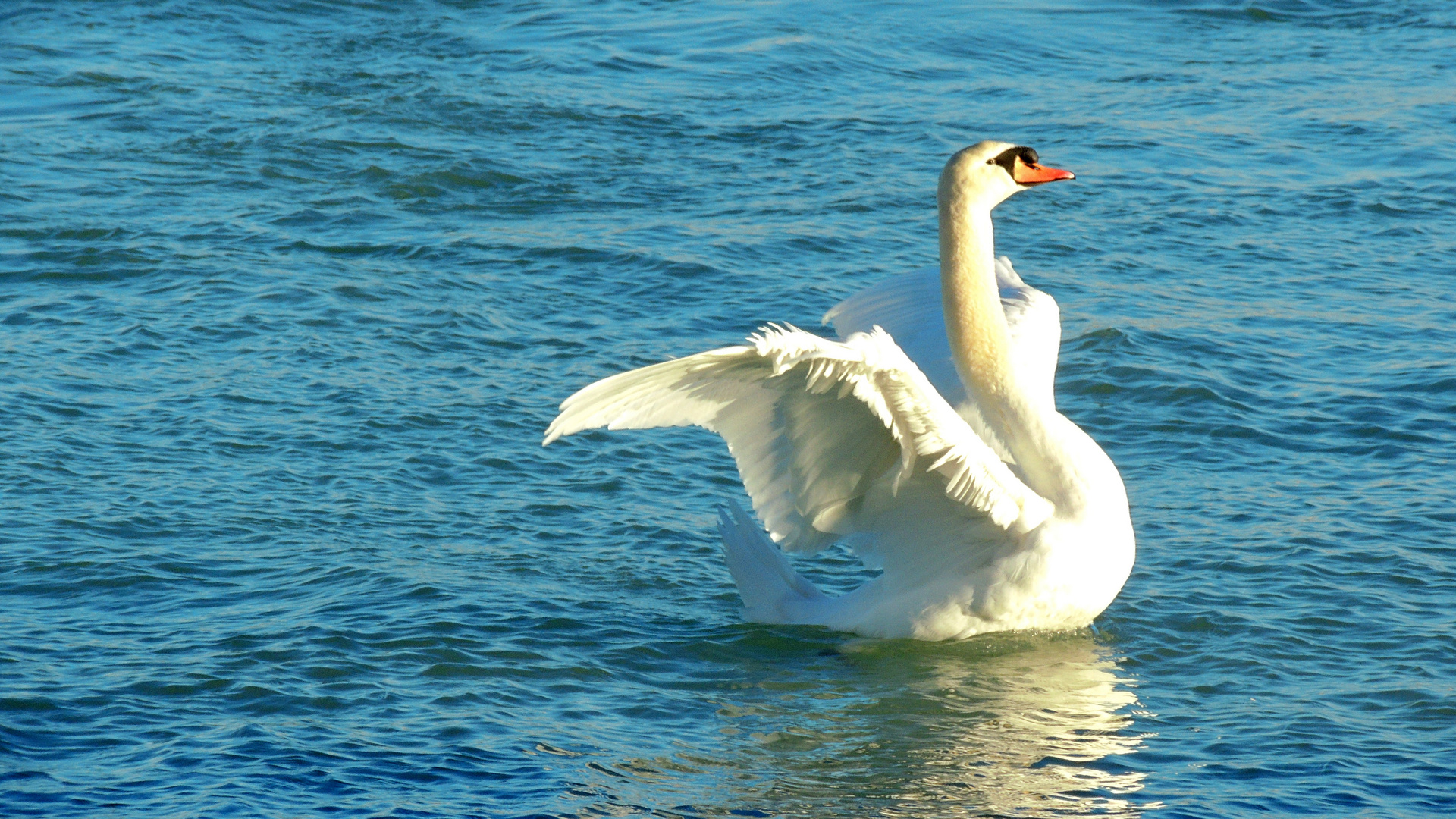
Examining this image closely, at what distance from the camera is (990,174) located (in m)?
6.66

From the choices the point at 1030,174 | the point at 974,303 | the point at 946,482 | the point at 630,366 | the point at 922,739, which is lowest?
the point at 922,739

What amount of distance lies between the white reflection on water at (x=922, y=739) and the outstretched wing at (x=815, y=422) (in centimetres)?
55

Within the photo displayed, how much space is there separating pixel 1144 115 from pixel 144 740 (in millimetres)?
9972

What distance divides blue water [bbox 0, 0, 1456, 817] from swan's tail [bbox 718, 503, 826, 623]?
106 millimetres

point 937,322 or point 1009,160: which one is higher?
point 1009,160

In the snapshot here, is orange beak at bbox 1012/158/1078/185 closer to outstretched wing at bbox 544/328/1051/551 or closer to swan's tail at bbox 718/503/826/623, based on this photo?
outstretched wing at bbox 544/328/1051/551

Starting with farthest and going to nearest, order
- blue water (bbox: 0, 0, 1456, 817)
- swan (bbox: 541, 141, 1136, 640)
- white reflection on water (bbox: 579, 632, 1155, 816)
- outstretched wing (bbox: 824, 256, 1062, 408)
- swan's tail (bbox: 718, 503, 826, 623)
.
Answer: outstretched wing (bbox: 824, 256, 1062, 408) → swan's tail (bbox: 718, 503, 826, 623) → swan (bbox: 541, 141, 1136, 640) → blue water (bbox: 0, 0, 1456, 817) → white reflection on water (bbox: 579, 632, 1155, 816)

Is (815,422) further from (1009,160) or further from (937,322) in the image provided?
(937,322)

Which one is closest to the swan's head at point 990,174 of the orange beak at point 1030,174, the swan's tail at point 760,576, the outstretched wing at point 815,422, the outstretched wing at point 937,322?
the orange beak at point 1030,174

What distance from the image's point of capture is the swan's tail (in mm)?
7145

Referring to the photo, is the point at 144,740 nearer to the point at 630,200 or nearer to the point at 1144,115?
the point at 630,200

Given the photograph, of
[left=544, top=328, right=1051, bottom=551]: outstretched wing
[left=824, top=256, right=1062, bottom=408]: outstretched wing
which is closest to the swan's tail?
[left=544, top=328, right=1051, bottom=551]: outstretched wing

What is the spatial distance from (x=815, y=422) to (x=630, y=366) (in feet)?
11.1

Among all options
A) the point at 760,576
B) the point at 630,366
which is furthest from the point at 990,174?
the point at 630,366
